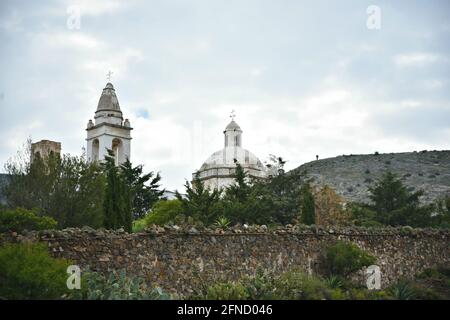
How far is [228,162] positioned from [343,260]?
1641 inches

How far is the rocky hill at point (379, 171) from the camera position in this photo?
64.6 metres

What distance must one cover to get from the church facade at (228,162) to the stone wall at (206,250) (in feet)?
118

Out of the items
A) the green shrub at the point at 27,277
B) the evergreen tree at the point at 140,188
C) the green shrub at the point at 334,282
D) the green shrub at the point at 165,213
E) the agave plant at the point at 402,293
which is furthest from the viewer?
the evergreen tree at the point at 140,188

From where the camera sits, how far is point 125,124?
5850 centimetres

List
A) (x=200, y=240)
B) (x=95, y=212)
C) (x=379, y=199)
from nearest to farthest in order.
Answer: (x=200, y=240)
(x=95, y=212)
(x=379, y=199)

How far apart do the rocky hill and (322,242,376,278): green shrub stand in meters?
39.8

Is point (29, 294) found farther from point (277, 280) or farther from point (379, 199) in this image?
point (379, 199)

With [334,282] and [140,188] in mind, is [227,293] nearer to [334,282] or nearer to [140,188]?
[334,282]

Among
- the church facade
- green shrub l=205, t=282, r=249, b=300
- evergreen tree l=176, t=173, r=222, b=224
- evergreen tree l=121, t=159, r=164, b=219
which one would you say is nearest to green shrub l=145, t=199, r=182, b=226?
evergreen tree l=176, t=173, r=222, b=224

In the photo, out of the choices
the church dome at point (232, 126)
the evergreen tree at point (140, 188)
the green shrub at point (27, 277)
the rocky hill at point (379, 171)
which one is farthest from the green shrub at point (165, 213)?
the church dome at point (232, 126)

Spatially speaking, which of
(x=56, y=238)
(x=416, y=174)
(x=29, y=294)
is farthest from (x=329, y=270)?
(x=416, y=174)

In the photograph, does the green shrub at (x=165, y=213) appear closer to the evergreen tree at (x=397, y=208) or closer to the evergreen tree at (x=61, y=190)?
the evergreen tree at (x=61, y=190)
